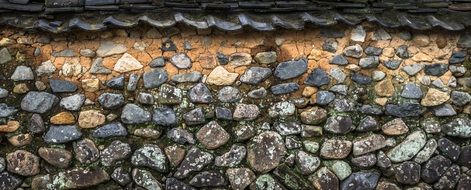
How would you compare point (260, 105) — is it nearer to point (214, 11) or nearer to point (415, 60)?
point (214, 11)

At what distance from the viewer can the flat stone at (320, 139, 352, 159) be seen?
421 centimetres

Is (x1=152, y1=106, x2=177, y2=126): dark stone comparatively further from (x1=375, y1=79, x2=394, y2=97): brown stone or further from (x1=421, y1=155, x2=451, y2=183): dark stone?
(x1=421, y1=155, x2=451, y2=183): dark stone

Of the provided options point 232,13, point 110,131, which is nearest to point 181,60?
point 232,13

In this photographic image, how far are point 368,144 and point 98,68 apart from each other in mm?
2014

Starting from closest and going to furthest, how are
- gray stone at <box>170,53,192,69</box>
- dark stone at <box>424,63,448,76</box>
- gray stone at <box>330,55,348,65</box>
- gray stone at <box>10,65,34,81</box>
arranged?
gray stone at <box>10,65,34,81</box> → gray stone at <box>170,53,192,69</box> → gray stone at <box>330,55,348,65</box> → dark stone at <box>424,63,448,76</box>

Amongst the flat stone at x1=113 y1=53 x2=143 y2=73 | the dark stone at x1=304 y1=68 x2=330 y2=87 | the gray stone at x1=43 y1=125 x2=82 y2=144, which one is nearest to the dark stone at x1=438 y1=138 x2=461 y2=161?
the dark stone at x1=304 y1=68 x2=330 y2=87

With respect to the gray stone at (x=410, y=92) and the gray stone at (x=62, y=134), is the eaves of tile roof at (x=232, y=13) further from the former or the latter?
the gray stone at (x=62, y=134)

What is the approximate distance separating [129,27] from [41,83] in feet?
2.42

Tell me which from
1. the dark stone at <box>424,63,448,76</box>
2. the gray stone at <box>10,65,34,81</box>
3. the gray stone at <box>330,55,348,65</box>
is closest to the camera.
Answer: the gray stone at <box>10,65,34,81</box>

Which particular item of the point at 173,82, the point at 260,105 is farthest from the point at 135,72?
the point at 260,105

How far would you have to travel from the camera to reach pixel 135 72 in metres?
4.12

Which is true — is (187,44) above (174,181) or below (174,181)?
above

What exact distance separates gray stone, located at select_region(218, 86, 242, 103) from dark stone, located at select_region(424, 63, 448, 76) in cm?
145

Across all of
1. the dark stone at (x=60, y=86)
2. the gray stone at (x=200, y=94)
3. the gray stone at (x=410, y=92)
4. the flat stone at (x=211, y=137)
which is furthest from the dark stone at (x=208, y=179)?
the gray stone at (x=410, y=92)
